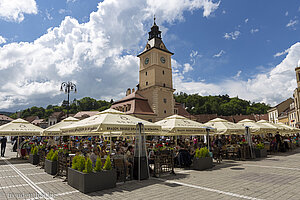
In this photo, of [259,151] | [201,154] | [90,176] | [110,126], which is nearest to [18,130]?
[110,126]

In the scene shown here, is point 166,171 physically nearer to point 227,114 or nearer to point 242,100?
point 227,114

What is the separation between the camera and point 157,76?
41.4m

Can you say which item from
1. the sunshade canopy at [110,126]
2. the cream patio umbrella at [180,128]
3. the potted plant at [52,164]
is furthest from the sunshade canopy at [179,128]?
the potted plant at [52,164]

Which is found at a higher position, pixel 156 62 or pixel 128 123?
pixel 156 62

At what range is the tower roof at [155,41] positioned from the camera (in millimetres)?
43291

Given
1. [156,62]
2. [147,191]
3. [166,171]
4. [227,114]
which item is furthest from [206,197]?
[227,114]

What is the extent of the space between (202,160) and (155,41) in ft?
120

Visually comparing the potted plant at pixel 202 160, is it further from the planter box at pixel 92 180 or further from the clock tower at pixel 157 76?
the clock tower at pixel 157 76

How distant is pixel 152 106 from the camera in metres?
39.9

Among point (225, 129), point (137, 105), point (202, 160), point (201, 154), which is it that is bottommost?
point (202, 160)

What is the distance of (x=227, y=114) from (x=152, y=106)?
68898 millimetres

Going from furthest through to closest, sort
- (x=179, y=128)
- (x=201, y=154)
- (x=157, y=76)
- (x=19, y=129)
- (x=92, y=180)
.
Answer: (x=157, y=76)
(x=19, y=129)
(x=179, y=128)
(x=201, y=154)
(x=92, y=180)

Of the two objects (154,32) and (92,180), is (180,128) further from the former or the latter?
(154,32)

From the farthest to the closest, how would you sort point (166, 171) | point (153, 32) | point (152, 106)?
point (153, 32) → point (152, 106) → point (166, 171)
